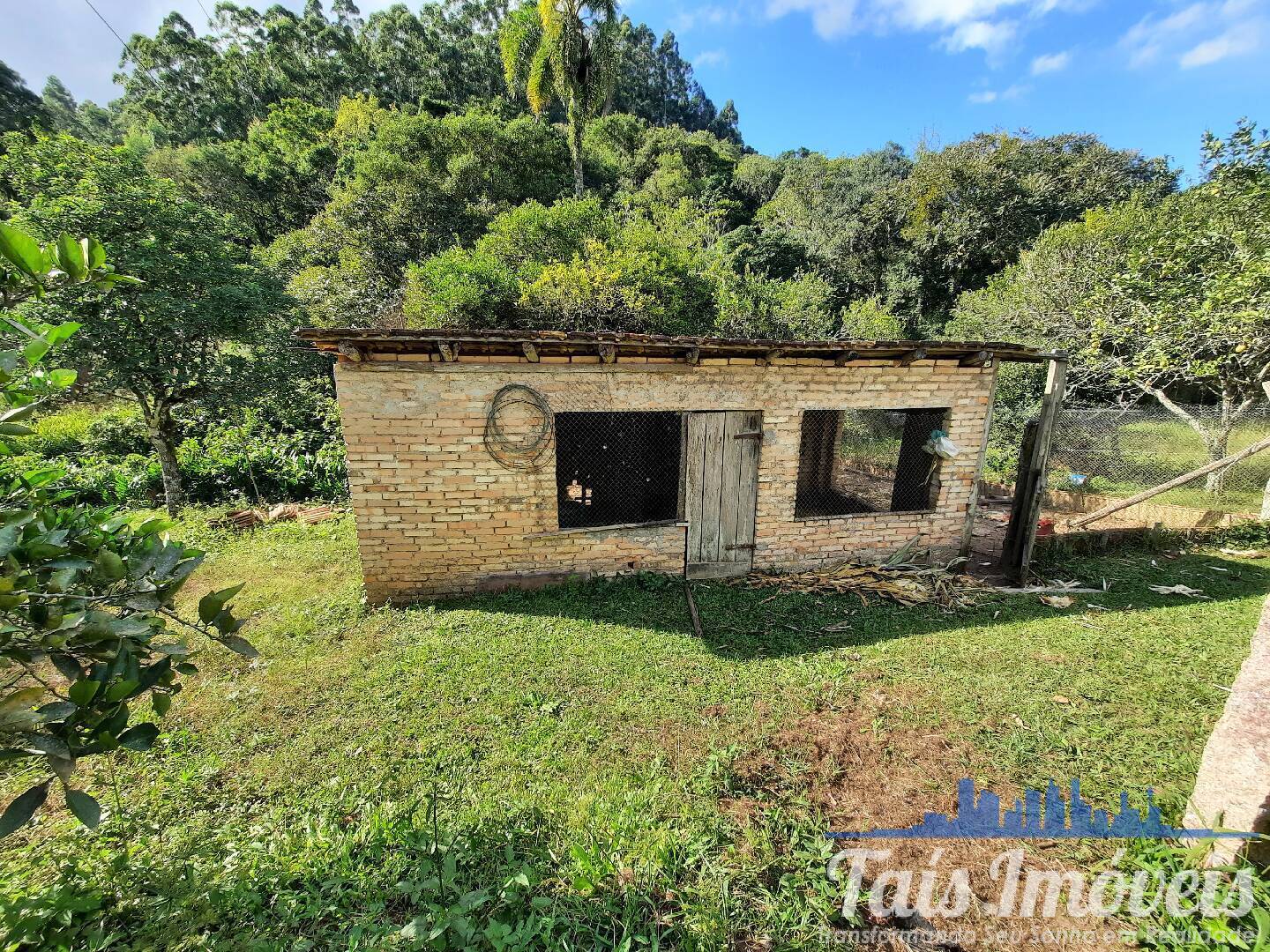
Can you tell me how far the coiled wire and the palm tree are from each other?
43.1 ft

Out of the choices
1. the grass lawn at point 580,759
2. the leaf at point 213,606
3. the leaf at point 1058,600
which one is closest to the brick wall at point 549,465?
the grass lawn at point 580,759

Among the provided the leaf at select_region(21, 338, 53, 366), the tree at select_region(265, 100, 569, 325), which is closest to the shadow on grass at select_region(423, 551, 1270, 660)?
the leaf at select_region(21, 338, 53, 366)

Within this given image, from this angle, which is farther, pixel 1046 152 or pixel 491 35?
pixel 491 35

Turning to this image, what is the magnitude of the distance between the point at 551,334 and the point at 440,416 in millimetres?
1515

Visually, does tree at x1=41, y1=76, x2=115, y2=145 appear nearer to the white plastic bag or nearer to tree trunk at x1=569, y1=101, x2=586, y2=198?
tree trunk at x1=569, y1=101, x2=586, y2=198

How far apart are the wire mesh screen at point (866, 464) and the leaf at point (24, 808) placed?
6424 millimetres

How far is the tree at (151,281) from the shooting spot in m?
7.36

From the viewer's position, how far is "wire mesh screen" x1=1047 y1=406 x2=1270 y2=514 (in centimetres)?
912

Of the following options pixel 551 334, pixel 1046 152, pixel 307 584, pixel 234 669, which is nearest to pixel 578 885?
pixel 234 669

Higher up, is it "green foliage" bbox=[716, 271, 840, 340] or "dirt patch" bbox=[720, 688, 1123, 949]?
"green foliage" bbox=[716, 271, 840, 340]

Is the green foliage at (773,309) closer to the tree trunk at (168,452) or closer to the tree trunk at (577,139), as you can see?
the tree trunk at (577,139)

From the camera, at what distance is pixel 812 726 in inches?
152

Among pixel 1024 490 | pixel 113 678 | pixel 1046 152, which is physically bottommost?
pixel 1024 490

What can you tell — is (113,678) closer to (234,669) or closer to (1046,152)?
(234,669)
